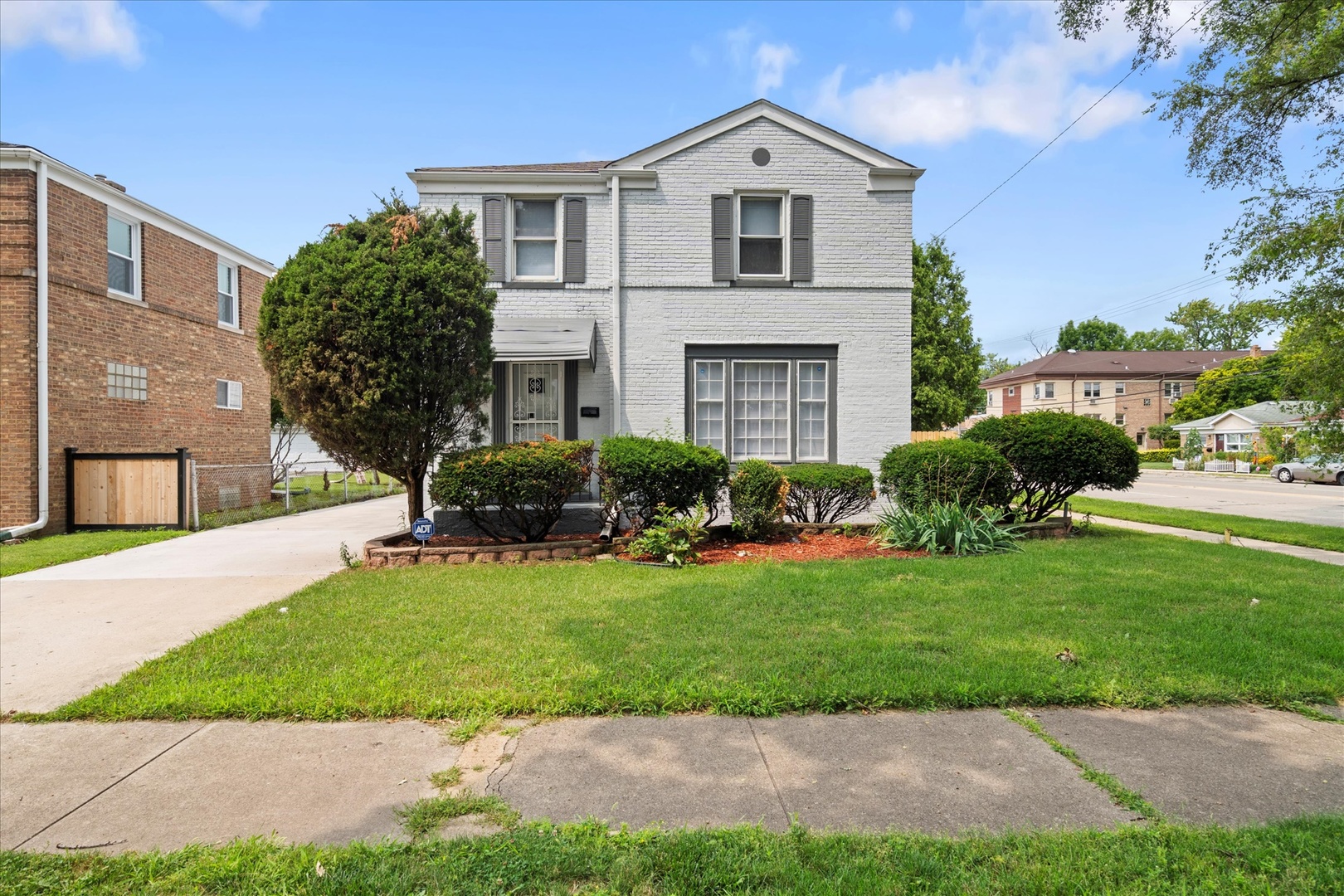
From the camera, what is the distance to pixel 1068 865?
2.63 metres

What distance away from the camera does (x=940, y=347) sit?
2922 cm

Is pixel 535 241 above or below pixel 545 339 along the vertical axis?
above

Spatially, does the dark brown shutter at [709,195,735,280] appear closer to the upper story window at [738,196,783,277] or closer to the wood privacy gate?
the upper story window at [738,196,783,277]

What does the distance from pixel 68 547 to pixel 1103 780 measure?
1337 centimetres

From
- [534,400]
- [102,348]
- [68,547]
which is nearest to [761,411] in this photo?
[534,400]

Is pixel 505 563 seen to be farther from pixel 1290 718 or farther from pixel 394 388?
pixel 1290 718

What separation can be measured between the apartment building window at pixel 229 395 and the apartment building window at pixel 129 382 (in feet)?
7.99

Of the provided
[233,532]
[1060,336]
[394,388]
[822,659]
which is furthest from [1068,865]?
[1060,336]

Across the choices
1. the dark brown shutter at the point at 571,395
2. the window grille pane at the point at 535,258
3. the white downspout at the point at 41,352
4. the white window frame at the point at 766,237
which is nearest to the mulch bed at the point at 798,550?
the dark brown shutter at the point at 571,395

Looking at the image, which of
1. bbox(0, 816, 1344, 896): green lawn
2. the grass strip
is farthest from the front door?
bbox(0, 816, 1344, 896): green lawn

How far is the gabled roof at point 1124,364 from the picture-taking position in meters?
60.3

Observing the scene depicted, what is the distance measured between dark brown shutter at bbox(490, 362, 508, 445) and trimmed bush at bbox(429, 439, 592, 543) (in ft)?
8.17

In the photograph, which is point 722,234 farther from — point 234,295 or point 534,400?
point 234,295

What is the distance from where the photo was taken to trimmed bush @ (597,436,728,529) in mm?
8969
